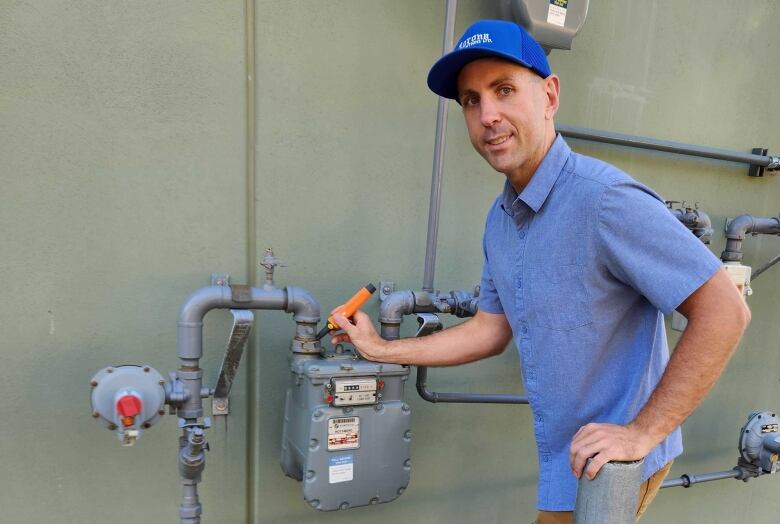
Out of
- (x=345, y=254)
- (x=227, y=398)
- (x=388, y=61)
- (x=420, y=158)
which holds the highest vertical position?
(x=388, y=61)

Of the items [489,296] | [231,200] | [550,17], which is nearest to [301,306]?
[231,200]

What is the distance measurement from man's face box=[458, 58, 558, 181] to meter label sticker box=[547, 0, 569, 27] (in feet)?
1.52

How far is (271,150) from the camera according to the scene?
1278 mm

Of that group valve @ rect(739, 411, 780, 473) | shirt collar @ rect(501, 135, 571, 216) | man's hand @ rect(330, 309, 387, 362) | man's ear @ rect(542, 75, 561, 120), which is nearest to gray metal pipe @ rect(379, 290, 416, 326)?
man's hand @ rect(330, 309, 387, 362)

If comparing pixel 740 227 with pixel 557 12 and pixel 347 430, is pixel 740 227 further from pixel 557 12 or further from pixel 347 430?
pixel 347 430

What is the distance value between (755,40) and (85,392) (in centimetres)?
255

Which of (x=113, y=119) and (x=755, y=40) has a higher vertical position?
(x=755, y=40)

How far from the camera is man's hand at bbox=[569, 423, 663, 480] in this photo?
0.73 metres

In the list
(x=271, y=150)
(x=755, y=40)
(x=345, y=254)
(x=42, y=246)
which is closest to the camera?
(x=42, y=246)

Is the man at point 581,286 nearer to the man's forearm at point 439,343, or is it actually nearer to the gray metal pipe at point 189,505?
the man's forearm at point 439,343

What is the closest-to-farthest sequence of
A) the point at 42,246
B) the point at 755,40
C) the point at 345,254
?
the point at 42,246
the point at 345,254
the point at 755,40

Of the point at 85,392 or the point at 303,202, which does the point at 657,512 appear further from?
the point at 85,392

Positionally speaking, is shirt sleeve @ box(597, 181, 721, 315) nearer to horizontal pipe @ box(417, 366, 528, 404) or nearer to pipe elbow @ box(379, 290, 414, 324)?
pipe elbow @ box(379, 290, 414, 324)

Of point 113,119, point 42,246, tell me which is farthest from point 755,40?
point 42,246
